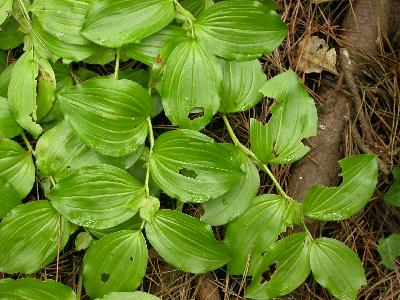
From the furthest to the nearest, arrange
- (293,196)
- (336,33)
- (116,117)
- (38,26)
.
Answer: (336,33)
(293,196)
(38,26)
(116,117)

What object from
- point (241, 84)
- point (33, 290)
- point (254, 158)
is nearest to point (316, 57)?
point (241, 84)

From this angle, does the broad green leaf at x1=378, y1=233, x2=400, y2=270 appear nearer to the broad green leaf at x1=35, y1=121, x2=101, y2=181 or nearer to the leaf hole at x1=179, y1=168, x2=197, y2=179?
the leaf hole at x1=179, y1=168, x2=197, y2=179

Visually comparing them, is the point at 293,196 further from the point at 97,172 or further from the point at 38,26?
the point at 38,26

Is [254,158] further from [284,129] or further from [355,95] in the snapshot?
[355,95]

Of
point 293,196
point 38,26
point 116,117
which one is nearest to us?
point 116,117

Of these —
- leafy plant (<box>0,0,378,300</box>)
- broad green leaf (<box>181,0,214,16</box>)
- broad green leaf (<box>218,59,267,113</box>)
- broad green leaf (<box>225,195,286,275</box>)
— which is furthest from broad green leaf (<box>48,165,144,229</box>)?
broad green leaf (<box>181,0,214,16</box>)

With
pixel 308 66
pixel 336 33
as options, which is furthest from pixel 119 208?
pixel 336 33
